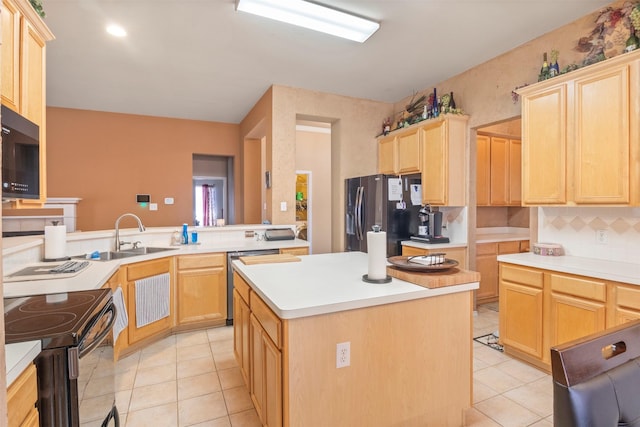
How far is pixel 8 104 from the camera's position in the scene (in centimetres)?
176

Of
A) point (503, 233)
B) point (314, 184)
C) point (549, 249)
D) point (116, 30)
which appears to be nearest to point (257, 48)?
point (116, 30)

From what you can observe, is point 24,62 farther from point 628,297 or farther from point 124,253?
point 628,297

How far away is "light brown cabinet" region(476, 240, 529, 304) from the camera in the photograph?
14.1ft

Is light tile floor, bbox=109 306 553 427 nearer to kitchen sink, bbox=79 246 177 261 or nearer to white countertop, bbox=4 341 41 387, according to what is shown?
kitchen sink, bbox=79 246 177 261

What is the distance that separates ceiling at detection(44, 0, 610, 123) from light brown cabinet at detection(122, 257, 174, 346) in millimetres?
2144

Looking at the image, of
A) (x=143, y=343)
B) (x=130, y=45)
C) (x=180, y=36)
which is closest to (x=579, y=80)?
(x=180, y=36)

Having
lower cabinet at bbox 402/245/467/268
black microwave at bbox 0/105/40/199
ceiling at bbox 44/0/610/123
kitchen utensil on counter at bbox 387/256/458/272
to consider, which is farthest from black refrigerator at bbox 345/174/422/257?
black microwave at bbox 0/105/40/199

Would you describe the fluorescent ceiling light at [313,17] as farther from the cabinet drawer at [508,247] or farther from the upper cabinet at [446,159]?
the cabinet drawer at [508,247]

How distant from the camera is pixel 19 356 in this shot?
1045mm

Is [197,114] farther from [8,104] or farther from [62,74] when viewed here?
[8,104]

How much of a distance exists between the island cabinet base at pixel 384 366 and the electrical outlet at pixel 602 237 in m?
1.66

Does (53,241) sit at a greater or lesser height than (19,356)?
greater

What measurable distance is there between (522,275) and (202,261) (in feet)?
9.90

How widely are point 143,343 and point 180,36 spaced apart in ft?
9.48
